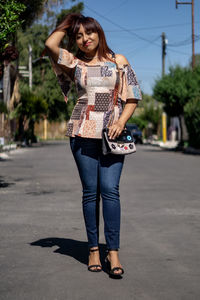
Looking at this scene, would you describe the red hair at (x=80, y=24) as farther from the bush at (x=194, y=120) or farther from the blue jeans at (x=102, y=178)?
the bush at (x=194, y=120)

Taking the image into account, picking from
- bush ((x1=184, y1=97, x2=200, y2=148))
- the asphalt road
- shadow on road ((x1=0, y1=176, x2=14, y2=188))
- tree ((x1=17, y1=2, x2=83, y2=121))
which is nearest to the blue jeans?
the asphalt road

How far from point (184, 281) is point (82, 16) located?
2.04 metres

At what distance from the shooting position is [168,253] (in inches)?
195

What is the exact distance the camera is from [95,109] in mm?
4238

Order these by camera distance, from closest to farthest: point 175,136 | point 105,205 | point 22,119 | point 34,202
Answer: point 105,205, point 34,202, point 22,119, point 175,136

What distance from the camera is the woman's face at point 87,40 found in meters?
4.24

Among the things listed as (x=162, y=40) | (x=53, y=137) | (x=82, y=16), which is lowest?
(x=53, y=137)

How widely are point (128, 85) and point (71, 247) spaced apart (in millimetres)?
1676

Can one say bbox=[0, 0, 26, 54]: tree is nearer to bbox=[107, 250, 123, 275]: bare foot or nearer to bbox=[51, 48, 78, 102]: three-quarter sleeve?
bbox=[51, 48, 78, 102]: three-quarter sleeve

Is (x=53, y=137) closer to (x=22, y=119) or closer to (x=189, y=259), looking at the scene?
(x=22, y=119)

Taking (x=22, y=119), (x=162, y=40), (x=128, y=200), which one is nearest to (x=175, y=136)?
(x=162, y=40)

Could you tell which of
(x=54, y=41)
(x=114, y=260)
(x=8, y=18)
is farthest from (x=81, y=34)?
(x=8, y=18)

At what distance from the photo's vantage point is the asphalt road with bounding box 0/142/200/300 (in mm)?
3779

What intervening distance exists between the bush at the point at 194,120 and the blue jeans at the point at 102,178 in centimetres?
2395
